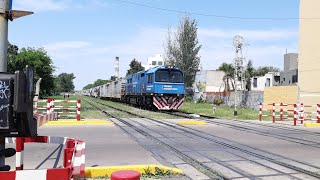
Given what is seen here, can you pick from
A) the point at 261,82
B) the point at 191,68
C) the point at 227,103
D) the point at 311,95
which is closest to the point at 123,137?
the point at 311,95

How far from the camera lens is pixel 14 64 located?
6512 centimetres

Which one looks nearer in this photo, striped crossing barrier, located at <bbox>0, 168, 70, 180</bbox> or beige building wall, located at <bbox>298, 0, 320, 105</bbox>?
striped crossing barrier, located at <bbox>0, 168, 70, 180</bbox>

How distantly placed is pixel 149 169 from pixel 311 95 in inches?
1381

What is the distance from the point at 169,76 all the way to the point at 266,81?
46630 mm

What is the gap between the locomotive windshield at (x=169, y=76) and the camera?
108 feet

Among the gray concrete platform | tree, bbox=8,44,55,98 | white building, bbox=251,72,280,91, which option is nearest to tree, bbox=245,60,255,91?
white building, bbox=251,72,280,91

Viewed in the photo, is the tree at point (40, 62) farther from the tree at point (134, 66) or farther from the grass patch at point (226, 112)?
the tree at point (134, 66)

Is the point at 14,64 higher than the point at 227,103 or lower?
higher

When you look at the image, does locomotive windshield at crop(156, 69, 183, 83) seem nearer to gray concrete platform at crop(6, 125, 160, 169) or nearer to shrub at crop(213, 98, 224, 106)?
gray concrete platform at crop(6, 125, 160, 169)

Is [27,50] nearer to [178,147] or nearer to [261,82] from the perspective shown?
[261,82]

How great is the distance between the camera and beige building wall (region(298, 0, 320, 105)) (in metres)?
39.8

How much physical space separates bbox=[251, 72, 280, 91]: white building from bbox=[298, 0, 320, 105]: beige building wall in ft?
96.9

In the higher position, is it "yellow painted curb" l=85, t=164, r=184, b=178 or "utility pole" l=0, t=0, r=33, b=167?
"utility pole" l=0, t=0, r=33, b=167

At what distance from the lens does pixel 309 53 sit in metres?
41.1
